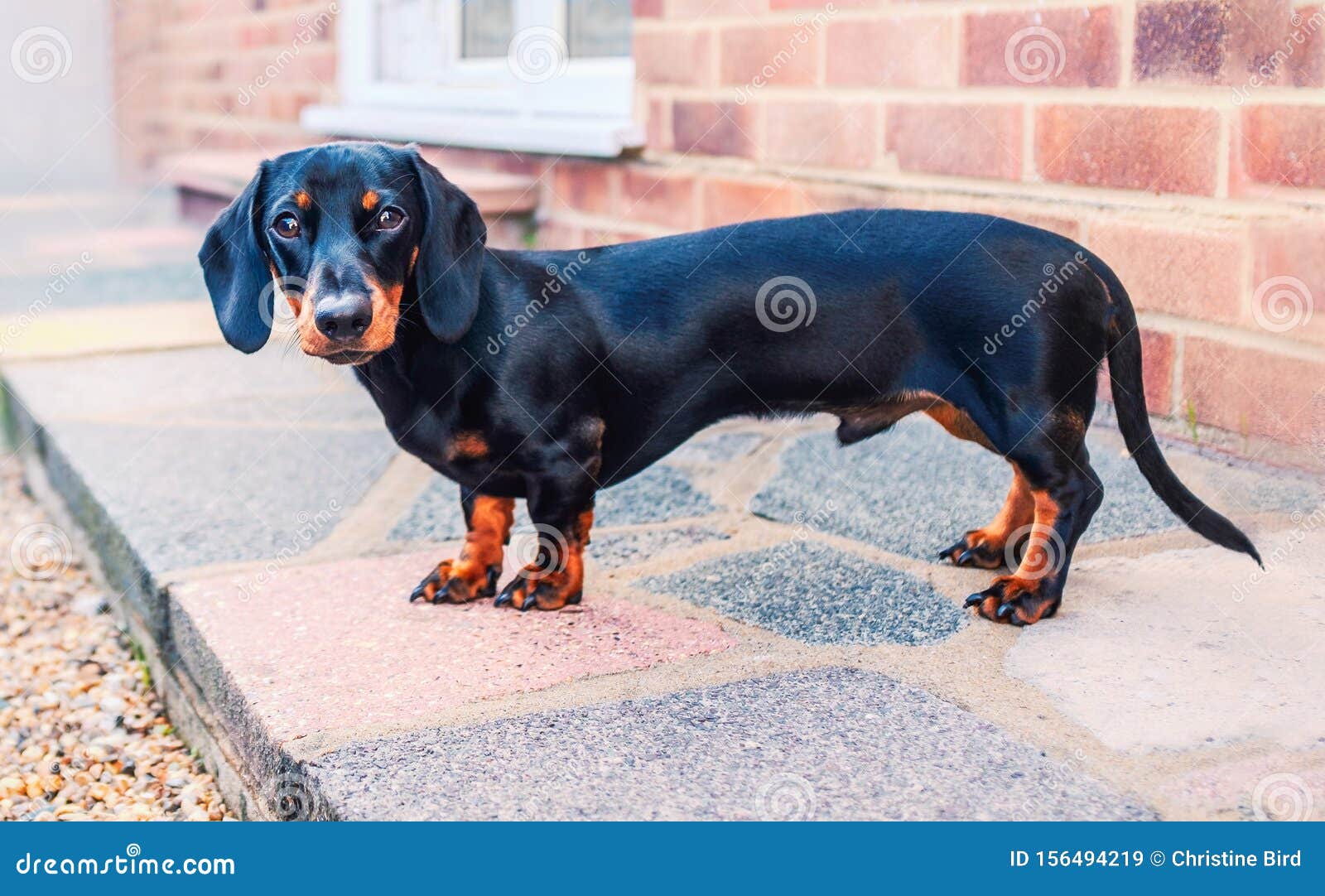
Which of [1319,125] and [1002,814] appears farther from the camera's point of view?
[1319,125]

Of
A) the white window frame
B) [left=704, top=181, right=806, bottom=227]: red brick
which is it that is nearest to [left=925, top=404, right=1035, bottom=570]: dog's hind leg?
[left=704, top=181, right=806, bottom=227]: red brick

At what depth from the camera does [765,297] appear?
Result: 2.29 m

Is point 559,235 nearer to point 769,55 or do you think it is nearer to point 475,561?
point 769,55

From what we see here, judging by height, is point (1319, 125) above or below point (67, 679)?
above

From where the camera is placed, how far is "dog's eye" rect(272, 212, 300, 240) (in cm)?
215

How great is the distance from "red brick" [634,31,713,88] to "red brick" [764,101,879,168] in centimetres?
31

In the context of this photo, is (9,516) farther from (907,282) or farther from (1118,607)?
(1118,607)

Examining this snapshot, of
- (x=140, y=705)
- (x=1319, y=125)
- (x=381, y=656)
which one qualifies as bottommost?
(x=140, y=705)

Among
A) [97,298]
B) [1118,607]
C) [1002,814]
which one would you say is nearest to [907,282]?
[1118,607]

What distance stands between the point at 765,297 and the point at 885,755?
87cm

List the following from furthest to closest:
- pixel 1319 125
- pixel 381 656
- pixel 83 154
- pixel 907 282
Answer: pixel 83 154
pixel 1319 125
pixel 907 282
pixel 381 656

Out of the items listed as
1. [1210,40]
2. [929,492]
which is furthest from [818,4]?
[929,492]

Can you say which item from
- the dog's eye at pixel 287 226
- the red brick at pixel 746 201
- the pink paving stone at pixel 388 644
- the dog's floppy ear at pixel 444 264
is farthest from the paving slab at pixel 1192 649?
the red brick at pixel 746 201

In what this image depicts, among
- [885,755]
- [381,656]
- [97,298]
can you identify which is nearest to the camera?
[885,755]
